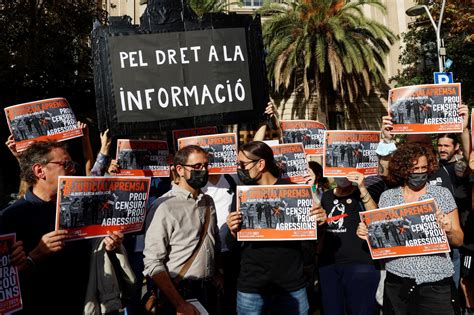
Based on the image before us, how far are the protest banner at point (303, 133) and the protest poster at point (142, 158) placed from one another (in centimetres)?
153

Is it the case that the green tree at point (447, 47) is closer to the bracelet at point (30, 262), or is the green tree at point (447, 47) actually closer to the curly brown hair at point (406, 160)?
the curly brown hair at point (406, 160)

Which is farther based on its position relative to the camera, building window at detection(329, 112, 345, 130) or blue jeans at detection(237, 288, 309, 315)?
building window at detection(329, 112, 345, 130)

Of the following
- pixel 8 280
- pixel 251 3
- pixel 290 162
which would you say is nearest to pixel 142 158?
pixel 290 162

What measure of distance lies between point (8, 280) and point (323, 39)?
18.7 m

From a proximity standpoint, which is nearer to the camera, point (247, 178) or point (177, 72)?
point (247, 178)

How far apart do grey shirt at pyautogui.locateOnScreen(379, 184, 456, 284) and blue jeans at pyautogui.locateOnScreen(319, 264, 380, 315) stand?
1.90 feet

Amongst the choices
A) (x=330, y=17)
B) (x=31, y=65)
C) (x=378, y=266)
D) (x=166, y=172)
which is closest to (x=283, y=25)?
(x=330, y=17)

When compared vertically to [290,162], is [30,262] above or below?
below

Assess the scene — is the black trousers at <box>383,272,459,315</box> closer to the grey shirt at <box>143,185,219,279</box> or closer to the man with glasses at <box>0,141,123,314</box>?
the grey shirt at <box>143,185,219,279</box>

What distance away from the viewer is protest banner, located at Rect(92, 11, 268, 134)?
414 cm

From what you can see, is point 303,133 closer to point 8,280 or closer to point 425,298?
point 425,298

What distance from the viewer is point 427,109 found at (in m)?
4.10

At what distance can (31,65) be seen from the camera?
1477 centimetres

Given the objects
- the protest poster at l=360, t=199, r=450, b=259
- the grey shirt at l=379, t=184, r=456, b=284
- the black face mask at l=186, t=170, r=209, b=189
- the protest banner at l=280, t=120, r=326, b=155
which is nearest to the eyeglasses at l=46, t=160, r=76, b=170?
the black face mask at l=186, t=170, r=209, b=189
